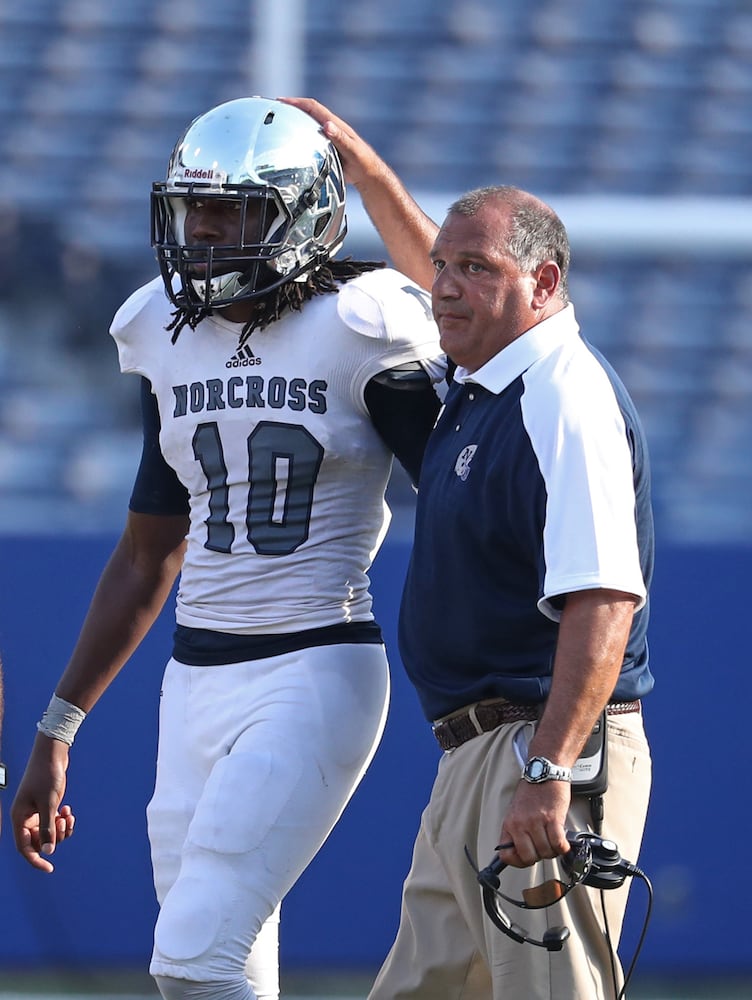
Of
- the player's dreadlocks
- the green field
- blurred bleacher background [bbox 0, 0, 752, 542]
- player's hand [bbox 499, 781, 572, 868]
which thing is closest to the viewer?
player's hand [bbox 499, 781, 572, 868]

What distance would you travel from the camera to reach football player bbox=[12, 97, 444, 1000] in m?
2.76

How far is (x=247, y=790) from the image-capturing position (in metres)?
2.63

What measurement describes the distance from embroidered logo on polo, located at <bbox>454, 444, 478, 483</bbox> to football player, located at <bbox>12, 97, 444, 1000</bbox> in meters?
0.24

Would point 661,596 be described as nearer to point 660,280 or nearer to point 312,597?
point 660,280

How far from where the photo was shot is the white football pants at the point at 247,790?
2576 mm

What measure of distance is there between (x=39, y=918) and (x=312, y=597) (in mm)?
1830

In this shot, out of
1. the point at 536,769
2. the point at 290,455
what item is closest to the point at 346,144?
the point at 290,455

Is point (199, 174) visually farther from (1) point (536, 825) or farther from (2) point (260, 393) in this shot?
(1) point (536, 825)

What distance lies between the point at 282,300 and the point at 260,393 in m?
0.18

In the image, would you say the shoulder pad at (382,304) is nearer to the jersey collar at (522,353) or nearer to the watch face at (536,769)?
the jersey collar at (522,353)

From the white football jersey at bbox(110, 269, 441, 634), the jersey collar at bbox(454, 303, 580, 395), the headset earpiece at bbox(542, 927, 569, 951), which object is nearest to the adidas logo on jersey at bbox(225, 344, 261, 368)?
the white football jersey at bbox(110, 269, 441, 634)

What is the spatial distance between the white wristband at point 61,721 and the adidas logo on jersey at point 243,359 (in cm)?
72

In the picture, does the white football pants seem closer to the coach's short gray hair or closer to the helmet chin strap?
the helmet chin strap

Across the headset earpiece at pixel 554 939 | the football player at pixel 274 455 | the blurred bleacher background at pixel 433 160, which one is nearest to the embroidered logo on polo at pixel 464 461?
the football player at pixel 274 455
